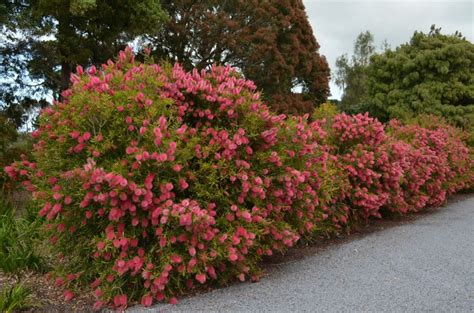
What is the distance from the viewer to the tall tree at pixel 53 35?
36.6 feet

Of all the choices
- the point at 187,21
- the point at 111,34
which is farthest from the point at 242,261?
the point at 187,21

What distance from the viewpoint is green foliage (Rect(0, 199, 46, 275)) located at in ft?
13.4

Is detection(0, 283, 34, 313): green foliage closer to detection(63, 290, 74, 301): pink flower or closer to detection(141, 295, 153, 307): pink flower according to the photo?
detection(63, 290, 74, 301): pink flower

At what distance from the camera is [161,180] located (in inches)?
132

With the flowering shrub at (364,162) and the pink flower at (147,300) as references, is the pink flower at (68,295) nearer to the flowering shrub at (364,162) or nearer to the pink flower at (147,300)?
the pink flower at (147,300)

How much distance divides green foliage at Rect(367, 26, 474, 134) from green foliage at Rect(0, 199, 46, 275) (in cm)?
1650

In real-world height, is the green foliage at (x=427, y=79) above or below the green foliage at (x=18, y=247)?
above

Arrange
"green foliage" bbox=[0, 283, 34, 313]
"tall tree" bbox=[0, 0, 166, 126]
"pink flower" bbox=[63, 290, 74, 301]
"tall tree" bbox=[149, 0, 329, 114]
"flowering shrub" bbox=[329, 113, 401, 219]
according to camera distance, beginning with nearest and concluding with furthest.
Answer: "green foliage" bbox=[0, 283, 34, 313] → "pink flower" bbox=[63, 290, 74, 301] → "flowering shrub" bbox=[329, 113, 401, 219] → "tall tree" bbox=[0, 0, 166, 126] → "tall tree" bbox=[149, 0, 329, 114]

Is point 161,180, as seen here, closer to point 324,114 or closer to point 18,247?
point 18,247

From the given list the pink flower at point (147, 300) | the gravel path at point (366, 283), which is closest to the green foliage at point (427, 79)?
the gravel path at point (366, 283)

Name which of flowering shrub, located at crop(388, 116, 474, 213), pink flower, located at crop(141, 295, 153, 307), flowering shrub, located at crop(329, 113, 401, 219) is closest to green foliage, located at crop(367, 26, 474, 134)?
flowering shrub, located at crop(388, 116, 474, 213)

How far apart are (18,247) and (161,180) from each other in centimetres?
184

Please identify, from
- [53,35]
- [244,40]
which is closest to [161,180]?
[53,35]

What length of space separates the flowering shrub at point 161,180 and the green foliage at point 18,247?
1.36ft
